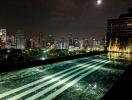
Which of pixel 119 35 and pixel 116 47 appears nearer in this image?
pixel 116 47

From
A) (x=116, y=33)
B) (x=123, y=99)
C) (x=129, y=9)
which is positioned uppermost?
(x=129, y=9)

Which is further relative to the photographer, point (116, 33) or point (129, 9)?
point (129, 9)

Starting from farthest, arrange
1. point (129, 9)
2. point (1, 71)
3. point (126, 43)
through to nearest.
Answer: point (129, 9) → point (126, 43) → point (1, 71)

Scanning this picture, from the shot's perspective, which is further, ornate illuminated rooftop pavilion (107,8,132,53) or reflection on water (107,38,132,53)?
ornate illuminated rooftop pavilion (107,8,132,53)

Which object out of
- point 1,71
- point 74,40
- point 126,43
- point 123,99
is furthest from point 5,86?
point 74,40

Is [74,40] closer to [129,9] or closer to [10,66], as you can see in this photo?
[129,9]

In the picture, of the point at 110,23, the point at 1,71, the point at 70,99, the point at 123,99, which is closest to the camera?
the point at 70,99

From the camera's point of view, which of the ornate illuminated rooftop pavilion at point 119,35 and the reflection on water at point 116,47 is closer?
the reflection on water at point 116,47

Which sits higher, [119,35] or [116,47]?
[119,35]
